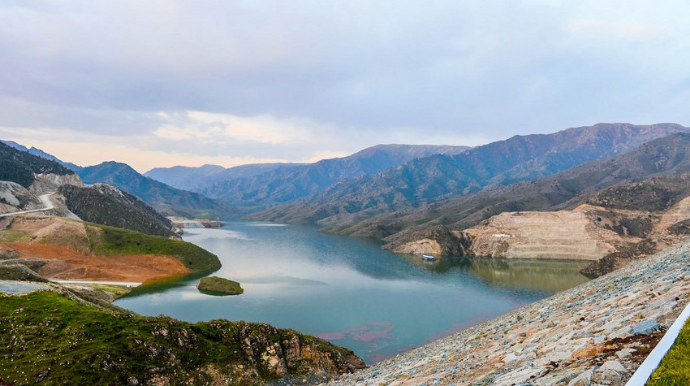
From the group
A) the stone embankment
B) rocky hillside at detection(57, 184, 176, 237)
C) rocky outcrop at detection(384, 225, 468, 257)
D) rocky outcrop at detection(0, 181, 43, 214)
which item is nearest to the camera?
the stone embankment

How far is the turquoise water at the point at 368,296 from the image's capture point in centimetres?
7419

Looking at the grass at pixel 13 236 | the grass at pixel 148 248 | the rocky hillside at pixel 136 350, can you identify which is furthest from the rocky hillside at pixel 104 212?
the rocky hillside at pixel 136 350

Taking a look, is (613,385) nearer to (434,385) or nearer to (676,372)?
(676,372)

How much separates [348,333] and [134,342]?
1766 inches

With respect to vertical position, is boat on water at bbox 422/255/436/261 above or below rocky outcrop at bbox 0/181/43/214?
below

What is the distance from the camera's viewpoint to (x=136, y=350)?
33.1 m

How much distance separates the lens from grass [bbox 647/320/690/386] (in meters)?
8.03

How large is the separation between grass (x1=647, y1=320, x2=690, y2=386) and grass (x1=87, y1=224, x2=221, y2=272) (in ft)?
470

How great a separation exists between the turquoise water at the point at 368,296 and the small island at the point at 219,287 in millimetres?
3047

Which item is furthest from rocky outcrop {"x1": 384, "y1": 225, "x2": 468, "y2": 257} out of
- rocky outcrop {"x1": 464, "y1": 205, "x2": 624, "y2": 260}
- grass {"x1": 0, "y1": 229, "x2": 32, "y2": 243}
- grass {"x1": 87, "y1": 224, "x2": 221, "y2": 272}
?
grass {"x1": 0, "y1": 229, "x2": 32, "y2": 243}

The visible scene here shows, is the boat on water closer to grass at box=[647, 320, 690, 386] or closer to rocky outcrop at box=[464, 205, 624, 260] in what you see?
rocky outcrop at box=[464, 205, 624, 260]

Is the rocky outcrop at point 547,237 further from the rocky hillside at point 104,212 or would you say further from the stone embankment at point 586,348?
the rocky hillside at point 104,212

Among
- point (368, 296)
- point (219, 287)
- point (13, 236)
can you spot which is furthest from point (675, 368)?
point (13, 236)

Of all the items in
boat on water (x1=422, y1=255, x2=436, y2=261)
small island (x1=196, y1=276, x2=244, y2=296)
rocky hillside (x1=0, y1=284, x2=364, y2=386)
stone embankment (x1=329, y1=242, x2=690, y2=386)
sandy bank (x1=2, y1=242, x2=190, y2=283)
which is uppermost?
stone embankment (x1=329, y1=242, x2=690, y2=386)
